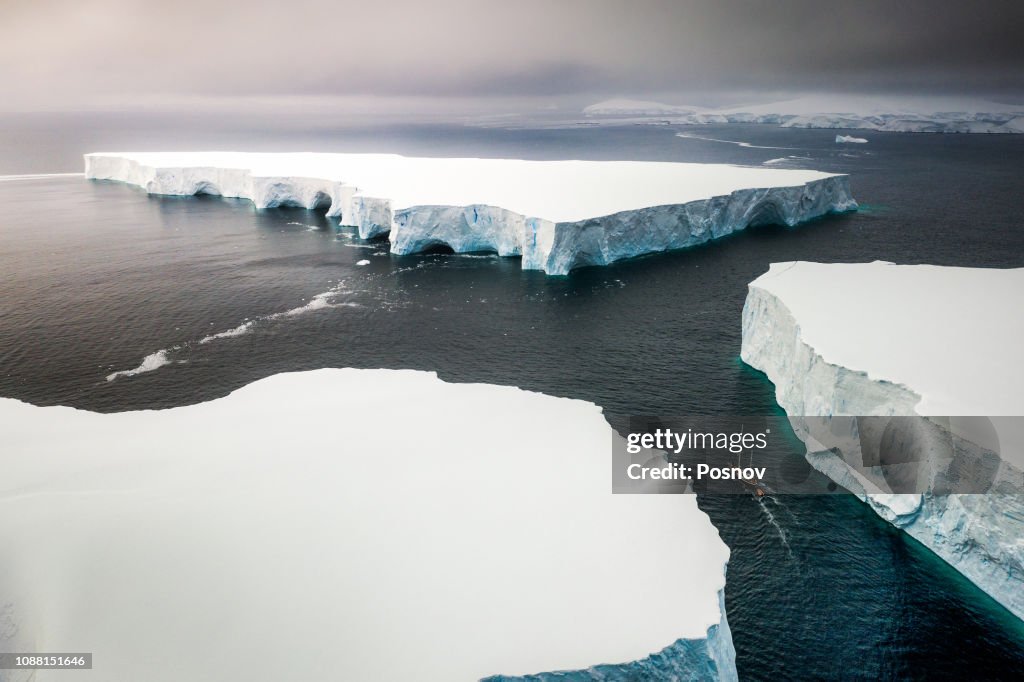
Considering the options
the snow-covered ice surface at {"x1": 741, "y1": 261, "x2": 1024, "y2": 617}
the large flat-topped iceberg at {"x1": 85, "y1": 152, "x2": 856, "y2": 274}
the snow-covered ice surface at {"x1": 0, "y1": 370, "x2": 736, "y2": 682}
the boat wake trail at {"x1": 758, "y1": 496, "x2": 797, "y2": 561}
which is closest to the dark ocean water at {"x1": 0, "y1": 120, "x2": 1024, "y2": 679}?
the boat wake trail at {"x1": 758, "y1": 496, "x2": 797, "y2": 561}

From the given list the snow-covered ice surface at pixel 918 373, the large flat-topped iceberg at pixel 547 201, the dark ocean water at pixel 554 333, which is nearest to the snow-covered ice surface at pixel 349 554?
the dark ocean water at pixel 554 333

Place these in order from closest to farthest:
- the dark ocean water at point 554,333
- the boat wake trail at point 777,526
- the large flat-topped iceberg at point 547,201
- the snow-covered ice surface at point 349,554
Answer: the snow-covered ice surface at point 349,554, the dark ocean water at point 554,333, the boat wake trail at point 777,526, the large flat-topped iceberg at point 547,201

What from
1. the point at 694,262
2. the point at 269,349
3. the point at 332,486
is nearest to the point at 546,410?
the point at 332,486

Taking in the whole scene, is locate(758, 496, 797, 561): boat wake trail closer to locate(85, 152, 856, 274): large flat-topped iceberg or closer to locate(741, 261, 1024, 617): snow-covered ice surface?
locate(741, 261, 1024, 617): snow-covered ice surface

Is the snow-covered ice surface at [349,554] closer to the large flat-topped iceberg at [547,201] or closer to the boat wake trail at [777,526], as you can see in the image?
the boat wake trail at [777,526]

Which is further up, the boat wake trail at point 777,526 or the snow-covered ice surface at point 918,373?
the snow-covered ice surface at point 918,373

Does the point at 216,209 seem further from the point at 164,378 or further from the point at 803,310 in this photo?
the point at 803,310
